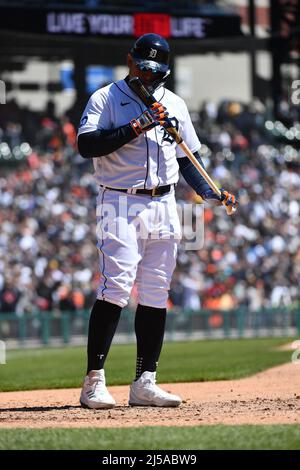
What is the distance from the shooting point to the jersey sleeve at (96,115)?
5570 mm

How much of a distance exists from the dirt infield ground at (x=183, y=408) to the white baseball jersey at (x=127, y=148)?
1.21 metres

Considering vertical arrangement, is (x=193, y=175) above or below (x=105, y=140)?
below

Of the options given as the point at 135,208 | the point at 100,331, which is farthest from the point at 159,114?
the point at 100,331

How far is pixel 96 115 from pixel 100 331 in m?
1.14

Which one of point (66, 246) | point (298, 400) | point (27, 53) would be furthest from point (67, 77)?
point (298, 400)

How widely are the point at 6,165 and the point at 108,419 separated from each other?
16.5 meters

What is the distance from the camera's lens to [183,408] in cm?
566

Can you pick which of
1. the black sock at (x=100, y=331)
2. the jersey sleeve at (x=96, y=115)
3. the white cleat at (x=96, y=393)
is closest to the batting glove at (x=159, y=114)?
the jersey sleeve at (x=96, y=115)

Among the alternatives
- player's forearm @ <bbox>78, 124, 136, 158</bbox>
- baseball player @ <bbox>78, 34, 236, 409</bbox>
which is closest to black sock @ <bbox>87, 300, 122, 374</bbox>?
baseball player @ <bbox>78, 34, 236, 409</bbox>

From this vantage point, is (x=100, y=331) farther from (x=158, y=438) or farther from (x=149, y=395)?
(x=158, y=438)

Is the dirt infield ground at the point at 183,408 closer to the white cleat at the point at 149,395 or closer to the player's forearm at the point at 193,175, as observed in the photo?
the white cleat at the point at 149,395

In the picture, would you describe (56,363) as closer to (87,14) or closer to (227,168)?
(87,14)

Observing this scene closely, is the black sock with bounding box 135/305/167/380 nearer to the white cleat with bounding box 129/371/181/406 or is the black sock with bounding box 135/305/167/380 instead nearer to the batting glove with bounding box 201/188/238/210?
the white cleat with bounding box 129/371/181/406
